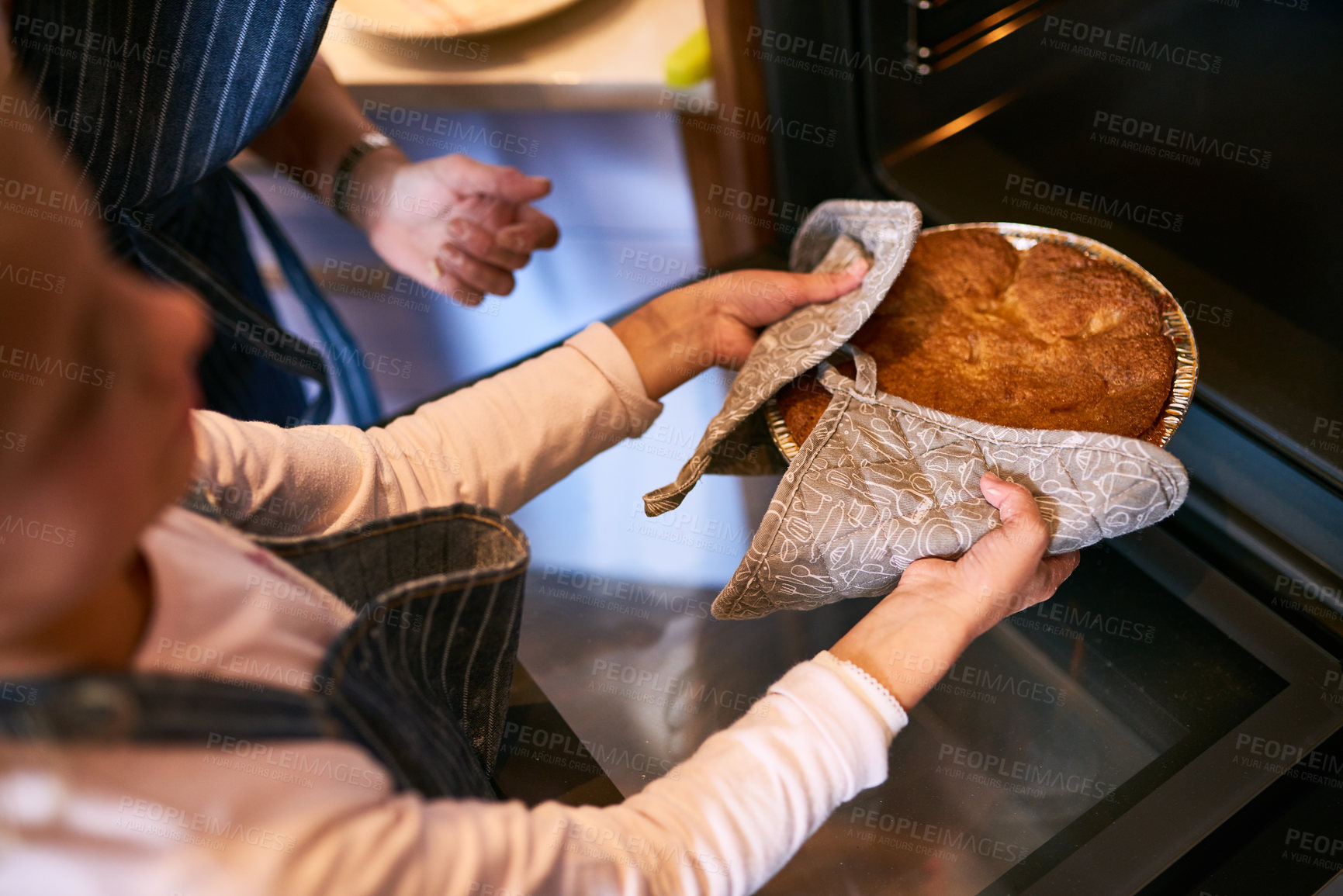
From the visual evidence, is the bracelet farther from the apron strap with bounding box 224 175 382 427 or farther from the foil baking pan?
the foil baking pan

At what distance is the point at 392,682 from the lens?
1.51 feet

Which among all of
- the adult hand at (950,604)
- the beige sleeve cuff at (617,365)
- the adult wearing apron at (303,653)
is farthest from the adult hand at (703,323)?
the adult hand at (950,604)

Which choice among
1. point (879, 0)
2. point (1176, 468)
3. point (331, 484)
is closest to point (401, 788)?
point (331, 484)

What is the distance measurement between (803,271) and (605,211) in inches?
31.6

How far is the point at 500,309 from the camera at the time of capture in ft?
5.56

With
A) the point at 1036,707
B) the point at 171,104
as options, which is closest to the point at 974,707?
the point at 1036,707

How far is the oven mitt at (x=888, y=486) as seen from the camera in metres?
0.57

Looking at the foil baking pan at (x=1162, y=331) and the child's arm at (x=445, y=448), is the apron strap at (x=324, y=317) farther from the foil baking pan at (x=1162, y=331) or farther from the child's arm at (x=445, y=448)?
the foil baking pan at (x=1162, y=331)

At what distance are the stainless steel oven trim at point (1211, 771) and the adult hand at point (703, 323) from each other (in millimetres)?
407

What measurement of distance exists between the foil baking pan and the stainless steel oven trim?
0.45 feet

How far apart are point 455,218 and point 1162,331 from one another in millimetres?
669

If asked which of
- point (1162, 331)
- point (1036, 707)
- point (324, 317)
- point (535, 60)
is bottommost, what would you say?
point (1036, 707)

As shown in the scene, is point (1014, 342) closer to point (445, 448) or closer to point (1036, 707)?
point (1036, 707)

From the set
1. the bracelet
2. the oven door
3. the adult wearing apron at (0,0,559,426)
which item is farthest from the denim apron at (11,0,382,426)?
the oven door
